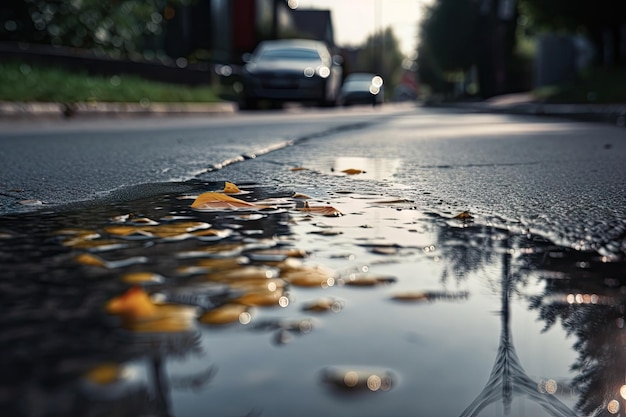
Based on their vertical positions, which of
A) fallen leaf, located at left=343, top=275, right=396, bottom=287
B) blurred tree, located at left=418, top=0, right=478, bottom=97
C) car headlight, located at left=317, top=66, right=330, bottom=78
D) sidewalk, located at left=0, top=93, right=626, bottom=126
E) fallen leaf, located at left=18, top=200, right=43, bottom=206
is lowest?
fallen leaf, located at left=343, top=275, right=396, bottom=287

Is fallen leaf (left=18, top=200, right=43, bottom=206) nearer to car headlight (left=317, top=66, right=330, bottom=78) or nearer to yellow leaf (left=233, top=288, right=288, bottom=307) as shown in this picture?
yellow leaf (left=233, top=288, right=288, bottom=307)

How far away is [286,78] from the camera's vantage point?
1698 centimetres

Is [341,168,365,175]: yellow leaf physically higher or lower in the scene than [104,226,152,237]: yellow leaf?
lower

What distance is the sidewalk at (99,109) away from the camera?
8445 mm

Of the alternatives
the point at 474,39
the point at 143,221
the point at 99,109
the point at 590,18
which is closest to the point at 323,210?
the point at 143,221

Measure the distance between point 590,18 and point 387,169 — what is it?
1646 cm

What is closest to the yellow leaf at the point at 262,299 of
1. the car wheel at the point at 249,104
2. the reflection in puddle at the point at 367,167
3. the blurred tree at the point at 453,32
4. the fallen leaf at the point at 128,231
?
the fallen leaf at the point at 128,231

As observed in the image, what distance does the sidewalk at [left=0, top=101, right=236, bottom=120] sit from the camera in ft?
27.7

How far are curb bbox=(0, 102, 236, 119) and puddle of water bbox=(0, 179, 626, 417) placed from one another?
23.0ft

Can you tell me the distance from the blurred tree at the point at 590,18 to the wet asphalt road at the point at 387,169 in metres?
12.7

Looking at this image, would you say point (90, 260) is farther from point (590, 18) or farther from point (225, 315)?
point (590, 18)

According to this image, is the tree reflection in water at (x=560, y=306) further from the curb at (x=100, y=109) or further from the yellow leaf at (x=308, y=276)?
the curb at (x=100, y=109)

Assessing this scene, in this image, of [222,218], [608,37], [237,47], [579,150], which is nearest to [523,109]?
[608,37]

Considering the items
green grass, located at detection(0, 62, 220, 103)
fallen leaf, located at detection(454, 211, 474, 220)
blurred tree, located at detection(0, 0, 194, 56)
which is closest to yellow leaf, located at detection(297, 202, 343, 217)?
fallen leaf, located at detection(454, 211, 474, 220)
